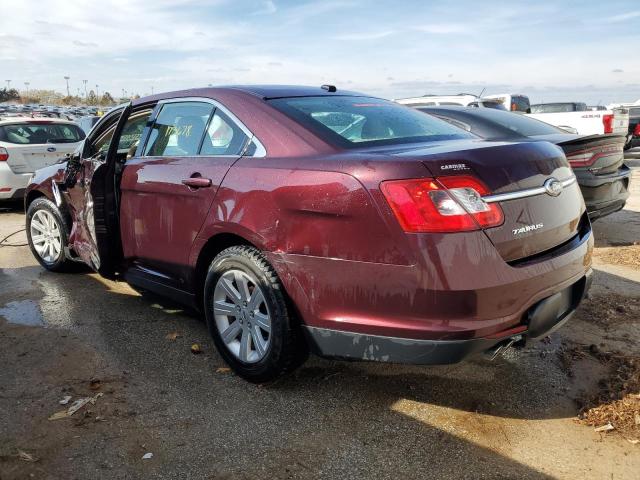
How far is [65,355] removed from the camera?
3.59m

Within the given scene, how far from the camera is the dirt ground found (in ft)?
8.09

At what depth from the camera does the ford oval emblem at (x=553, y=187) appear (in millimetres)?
2705

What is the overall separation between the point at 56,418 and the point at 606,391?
2884mm

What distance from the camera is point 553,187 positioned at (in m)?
2.74

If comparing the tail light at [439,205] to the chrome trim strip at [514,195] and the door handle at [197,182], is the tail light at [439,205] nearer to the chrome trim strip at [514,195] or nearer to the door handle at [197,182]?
the chrome trim strip at [514,195]

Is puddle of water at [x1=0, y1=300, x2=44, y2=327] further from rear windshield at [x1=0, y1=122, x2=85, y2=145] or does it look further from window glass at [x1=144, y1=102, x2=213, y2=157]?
rear windshield at [x1=0, y1=122, x2=85, y2=145]

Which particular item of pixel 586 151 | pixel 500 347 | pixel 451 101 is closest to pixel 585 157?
pixel 586 151

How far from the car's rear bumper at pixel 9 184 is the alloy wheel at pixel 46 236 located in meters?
3.39

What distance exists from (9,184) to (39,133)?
107 centimetres

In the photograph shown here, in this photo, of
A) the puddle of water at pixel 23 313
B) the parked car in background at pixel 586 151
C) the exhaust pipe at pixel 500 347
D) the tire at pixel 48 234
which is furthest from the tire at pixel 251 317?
the parked car in background at pixel 586 151

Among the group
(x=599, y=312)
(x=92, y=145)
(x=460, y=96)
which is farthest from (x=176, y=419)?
(x=460, y=96)

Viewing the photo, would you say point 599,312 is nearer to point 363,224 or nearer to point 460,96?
point 363,224

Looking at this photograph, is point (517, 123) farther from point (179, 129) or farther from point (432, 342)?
point (432, 342)

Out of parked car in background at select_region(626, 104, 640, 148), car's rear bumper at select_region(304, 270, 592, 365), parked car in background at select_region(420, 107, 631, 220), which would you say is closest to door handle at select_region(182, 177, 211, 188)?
car's rear bumper at select_region(304, 270, 592, 365)
